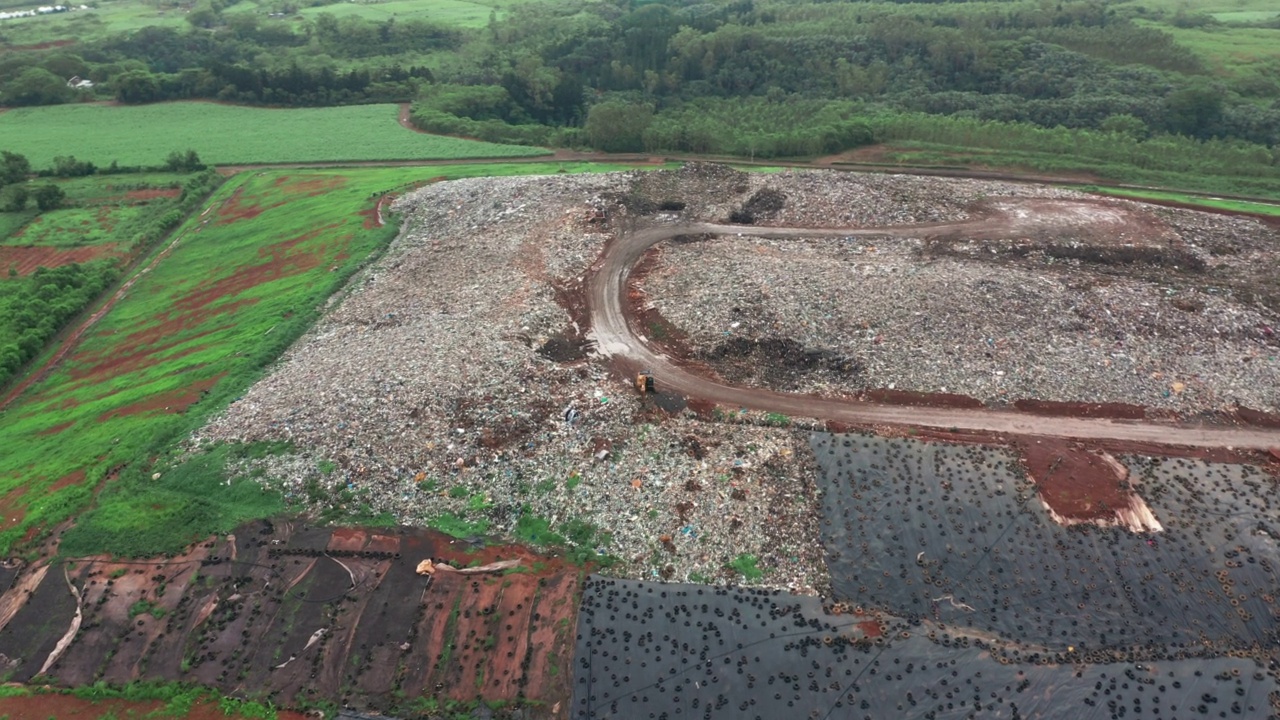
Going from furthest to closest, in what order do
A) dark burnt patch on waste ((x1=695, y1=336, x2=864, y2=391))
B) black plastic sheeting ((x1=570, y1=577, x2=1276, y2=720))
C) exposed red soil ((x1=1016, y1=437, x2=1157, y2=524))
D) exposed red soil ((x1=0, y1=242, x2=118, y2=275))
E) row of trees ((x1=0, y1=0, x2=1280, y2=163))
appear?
row of trees ((x1=0, y1=0, x2=1280, y2=163)), exposed red soil ((x1=0, y1=242, x2=118, y2=275)), dark burnt patch on waste ((x1=695, y1=336, x2=864, y2=391)), exposed red soil ((x1=1016, y1=437, x2=1157, y2=524)), black plastic sheeting ((x1=570, y1=577, x2=1276, y2=720))

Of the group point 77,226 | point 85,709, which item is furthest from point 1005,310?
point 77,226

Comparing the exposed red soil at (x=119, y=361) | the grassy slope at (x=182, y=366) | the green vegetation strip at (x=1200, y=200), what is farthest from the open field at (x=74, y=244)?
the green vegetation strip at (x=1200, y=200)

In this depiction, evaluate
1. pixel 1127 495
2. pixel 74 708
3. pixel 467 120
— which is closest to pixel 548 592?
pixel 74 708

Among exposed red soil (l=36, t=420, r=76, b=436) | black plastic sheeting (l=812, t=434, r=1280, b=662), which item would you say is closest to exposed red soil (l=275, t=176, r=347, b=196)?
exposed red soil (l=36, t=420, r=76, b=436)

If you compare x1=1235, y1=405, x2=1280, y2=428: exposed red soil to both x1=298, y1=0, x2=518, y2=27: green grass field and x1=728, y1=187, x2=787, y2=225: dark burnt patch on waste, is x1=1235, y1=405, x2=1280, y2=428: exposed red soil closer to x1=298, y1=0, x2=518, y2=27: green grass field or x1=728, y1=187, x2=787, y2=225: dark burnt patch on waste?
x1=728, y1=187, x2=787, y2=225: dark burnt patch on waste

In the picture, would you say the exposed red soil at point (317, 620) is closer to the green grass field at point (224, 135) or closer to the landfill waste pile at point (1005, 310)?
the landfill waste pile at point (1005, 310)
